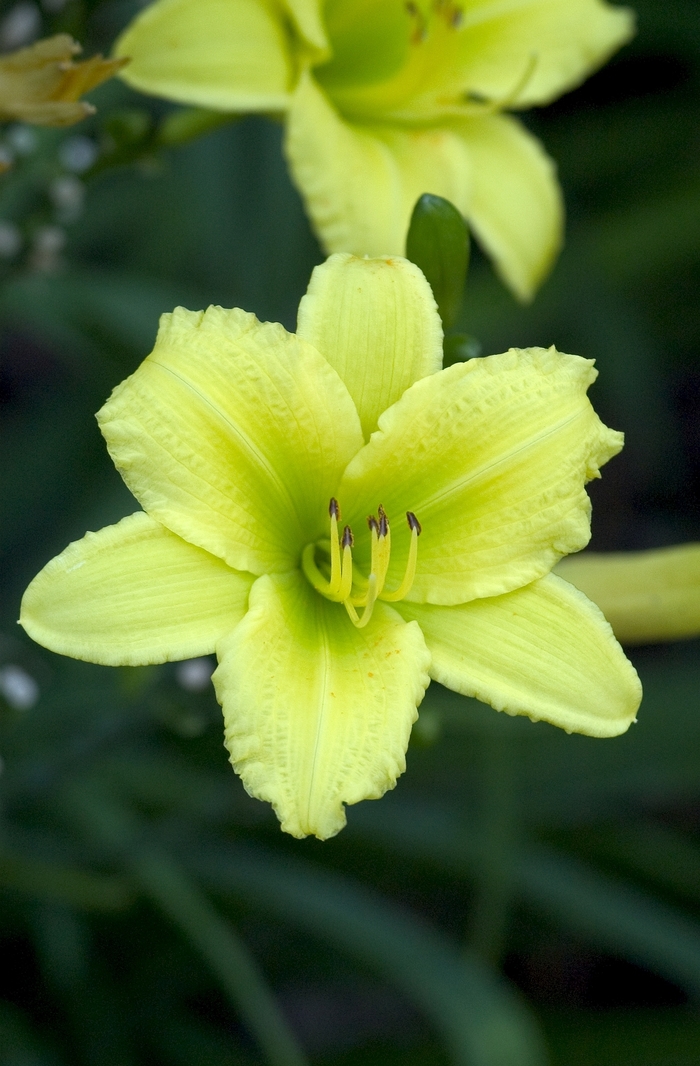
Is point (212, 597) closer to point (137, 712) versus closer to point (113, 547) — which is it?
point (113, 547)

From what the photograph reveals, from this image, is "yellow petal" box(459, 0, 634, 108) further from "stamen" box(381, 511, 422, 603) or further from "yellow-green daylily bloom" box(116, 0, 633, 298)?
"stamen" box(381, 511, 422, 603)

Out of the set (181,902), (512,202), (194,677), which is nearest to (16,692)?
(194,677)

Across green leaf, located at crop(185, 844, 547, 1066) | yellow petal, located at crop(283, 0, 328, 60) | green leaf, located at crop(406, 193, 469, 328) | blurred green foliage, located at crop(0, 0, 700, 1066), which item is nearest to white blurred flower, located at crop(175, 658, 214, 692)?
blurred green foliage, located at crop(0, 0, 700, 1066)

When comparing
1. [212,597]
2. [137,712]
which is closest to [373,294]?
[212,597]

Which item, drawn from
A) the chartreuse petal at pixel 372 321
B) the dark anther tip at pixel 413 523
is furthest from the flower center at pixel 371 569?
the chartreuse petal at pixel 372 321

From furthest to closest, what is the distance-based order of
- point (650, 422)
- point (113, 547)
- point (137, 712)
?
point (650, 422) < point (137, 712) < point (113, 547)

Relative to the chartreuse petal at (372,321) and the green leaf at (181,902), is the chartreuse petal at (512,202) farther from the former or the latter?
the green leaf at (181,902)

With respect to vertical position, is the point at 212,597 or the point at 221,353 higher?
the point at 221,353
